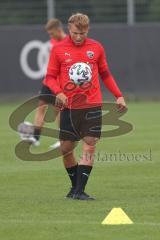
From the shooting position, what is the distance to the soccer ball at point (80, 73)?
416 inches

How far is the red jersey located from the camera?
10.6 metres

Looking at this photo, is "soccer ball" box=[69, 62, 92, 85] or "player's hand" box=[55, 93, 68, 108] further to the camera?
"soccer ball" box=[69, 62, 92, 85]

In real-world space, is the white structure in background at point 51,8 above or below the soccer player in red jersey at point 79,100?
below

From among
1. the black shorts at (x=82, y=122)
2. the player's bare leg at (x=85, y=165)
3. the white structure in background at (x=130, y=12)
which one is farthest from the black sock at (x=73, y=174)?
the white structure in background at (x=130, y=12)

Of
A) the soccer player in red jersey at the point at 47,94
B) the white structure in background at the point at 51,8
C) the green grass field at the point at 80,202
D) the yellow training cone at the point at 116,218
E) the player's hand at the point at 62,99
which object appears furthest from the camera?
the white structure in background at the point at 51,8

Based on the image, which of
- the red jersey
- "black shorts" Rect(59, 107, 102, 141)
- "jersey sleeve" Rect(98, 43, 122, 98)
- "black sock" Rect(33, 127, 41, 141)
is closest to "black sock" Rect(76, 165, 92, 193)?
"black shorts" Rect(59, 107, 102, 141)

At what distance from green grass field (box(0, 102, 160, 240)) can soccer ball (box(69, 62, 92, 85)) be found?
1.37 meters

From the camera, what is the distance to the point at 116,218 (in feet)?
29.0

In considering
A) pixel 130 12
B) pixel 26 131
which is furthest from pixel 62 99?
pixel 130 12

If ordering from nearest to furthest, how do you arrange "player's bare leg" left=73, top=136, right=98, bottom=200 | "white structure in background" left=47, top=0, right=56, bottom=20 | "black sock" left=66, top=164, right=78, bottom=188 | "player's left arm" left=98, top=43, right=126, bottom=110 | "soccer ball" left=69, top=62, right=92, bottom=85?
"soccer ball" left=69, top=62, right=92, bottom=85, "player's bare leg" left=73, top=136, right=98, bottom=200, "player's left arm" left=98, top=43, right=126, bottom=110, "black sock" left=66, top=164, right=78, bottom=188, "white structure in background" left=47, top=0, right=56, bottom=20

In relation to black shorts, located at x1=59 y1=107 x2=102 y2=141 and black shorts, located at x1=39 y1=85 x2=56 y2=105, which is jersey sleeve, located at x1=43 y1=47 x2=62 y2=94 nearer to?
black shorts, located at x1=59 y1=107 x2=102 y2=141

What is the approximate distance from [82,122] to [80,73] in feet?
1.97

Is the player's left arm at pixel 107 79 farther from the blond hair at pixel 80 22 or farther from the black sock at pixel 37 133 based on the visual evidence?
the black sock at pixel 37 133

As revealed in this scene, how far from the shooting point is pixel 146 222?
893 cm
